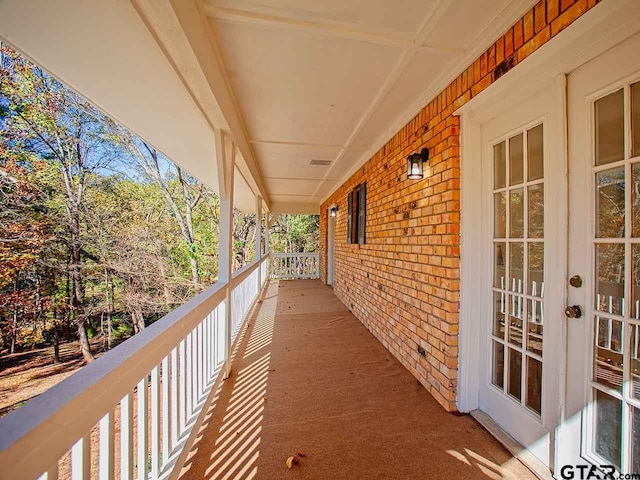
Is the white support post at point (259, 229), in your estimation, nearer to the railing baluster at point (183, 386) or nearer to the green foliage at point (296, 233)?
the railing baluster at point (183, 386)

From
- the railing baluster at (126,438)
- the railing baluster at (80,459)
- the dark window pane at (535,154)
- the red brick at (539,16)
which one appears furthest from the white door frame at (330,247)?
the railing baluster at (80,459)

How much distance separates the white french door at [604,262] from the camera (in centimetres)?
114

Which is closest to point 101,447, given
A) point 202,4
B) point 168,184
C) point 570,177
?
point 202,4

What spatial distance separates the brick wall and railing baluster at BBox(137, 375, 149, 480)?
6.31 ft

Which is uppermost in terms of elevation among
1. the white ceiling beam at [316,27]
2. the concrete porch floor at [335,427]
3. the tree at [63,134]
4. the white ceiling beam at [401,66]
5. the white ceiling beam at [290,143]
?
the tree at [63,134]

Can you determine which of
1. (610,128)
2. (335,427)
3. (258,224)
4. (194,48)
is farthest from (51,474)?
(258,224)

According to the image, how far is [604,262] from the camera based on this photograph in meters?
1.24

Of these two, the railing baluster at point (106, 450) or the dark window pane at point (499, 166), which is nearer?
the railing baluster at point (106, 450)

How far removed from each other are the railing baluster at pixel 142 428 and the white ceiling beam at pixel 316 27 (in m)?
1.87

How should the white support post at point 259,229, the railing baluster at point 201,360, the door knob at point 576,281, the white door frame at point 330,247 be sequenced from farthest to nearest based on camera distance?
the white door frame at point 330,247 < the white support post at point 259,229 < the railing baluster at point 201,360 < the door knob at point 576,281

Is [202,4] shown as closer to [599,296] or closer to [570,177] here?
[570,177]

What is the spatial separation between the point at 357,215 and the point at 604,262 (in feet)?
10.8

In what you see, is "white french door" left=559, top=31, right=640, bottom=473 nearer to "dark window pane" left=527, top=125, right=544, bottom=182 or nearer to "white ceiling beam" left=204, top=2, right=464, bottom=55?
"dark window pane" left=527, top=125, right=544, bottom=182

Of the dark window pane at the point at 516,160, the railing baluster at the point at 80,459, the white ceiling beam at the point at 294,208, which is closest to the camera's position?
the railing baluster at the point at 80,459
